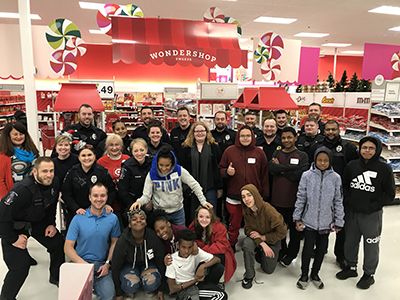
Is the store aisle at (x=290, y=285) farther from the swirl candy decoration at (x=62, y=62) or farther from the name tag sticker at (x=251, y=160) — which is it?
the swirl candy decoration at (x=62, y=62)

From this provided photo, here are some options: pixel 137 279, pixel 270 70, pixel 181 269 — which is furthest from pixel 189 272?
pixel 270 70

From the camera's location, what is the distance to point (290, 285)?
3.15 meters

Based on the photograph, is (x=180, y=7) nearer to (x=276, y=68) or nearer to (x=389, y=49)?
(x=276, y=68)

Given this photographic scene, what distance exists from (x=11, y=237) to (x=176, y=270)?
4.75 ft

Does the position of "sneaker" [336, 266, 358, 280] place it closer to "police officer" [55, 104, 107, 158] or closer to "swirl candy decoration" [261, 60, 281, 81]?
"police officer" [55, 104, 107, 158]

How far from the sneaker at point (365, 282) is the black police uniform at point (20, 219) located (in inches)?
127

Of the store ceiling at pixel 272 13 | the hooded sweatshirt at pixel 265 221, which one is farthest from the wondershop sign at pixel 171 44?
the store ceiling at pixel 272 13

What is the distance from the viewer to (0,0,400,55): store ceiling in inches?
300

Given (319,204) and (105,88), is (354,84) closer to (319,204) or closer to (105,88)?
(319,204)

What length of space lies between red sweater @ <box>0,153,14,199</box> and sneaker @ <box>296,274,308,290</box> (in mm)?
3254

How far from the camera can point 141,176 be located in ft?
10.6

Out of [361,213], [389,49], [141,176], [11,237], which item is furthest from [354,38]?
[11,237]

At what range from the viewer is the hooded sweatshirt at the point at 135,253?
275cm

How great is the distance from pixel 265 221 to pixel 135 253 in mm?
1366
